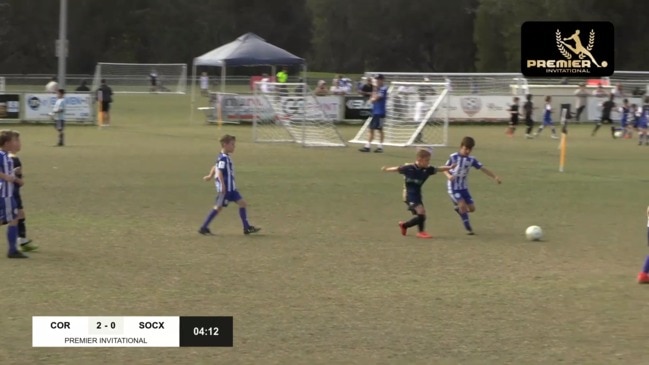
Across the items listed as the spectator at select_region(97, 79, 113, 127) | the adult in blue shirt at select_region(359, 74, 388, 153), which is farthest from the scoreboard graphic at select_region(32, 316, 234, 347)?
the spectator at select_region(97, 79, 113, 127)

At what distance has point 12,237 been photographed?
13.2 m

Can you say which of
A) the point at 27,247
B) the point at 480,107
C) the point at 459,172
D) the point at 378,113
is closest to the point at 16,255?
the point at 27,247

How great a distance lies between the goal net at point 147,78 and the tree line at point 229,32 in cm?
1777

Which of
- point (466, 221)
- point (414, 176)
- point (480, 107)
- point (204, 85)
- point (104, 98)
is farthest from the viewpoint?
point (204, 85)

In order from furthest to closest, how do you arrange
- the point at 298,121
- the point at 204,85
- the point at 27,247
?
1. the point at 204,85
2. the point at 298,121
3. the point at 27,247

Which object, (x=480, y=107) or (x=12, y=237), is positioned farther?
Answer: (x=480, y=107)

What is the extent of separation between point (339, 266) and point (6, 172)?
4.11 meters

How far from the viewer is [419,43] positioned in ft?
298

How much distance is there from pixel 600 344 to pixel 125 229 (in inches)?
333

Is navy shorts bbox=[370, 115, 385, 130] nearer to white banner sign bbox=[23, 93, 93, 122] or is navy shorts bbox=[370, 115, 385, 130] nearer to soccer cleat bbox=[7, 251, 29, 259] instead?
white banner sign bbox=[23, 93, 93, 122]

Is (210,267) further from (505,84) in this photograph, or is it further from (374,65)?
(374,65)

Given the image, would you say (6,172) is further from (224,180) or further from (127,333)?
(127,333)

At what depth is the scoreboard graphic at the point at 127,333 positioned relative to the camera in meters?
8.53

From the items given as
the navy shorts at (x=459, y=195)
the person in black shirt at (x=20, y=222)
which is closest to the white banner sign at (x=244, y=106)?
the navy shorts at (x=459, y=195)
